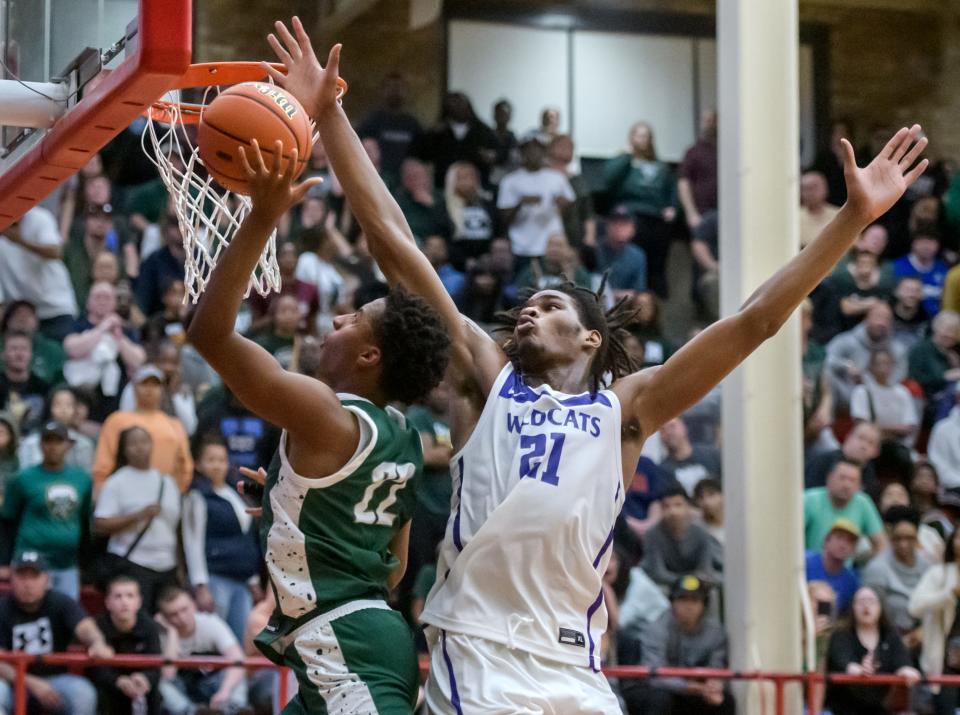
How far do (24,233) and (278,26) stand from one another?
618 cm

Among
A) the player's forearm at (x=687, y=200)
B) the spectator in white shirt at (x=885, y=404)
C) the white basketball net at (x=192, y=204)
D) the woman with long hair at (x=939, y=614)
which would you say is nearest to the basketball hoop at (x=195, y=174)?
the white basketball net at (x=192, y=204)

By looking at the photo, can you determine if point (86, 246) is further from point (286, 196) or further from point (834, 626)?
point (286, 196)

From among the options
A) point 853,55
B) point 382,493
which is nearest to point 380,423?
point 382,493

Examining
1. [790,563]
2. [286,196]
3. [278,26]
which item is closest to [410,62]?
[790,563]

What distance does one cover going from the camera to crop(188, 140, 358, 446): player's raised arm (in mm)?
3822

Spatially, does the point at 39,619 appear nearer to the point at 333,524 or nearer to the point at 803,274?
the point at 333,524

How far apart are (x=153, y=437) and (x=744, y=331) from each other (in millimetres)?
5401

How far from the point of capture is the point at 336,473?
13.4ft

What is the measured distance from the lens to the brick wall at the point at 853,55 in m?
15.3

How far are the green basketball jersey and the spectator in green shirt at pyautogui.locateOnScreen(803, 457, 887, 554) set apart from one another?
6.00 m

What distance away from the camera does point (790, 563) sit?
27.1 ft

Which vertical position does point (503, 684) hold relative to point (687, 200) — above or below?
below

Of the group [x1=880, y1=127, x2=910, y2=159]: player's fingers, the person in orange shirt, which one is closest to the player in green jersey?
[x1=880, y1=127, x2=910, y2=159]: player's fingers

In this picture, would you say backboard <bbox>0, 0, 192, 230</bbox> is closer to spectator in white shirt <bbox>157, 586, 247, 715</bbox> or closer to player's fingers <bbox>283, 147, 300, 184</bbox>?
player's fingers <bbox>283, 147, 300, 184</bbox>
